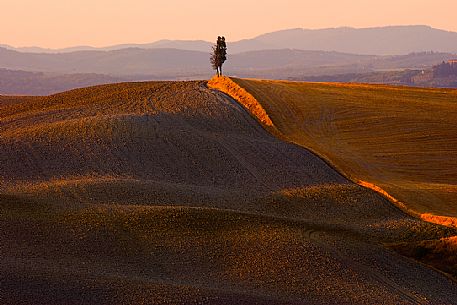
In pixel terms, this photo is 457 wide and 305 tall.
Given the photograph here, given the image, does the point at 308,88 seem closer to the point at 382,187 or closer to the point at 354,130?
the point at 354,130

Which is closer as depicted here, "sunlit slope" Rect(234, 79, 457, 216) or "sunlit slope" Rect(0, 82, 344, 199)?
"sunlit slope" Rect(0, 82, 344, 199)

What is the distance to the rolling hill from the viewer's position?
28.5 m

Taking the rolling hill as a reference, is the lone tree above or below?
above

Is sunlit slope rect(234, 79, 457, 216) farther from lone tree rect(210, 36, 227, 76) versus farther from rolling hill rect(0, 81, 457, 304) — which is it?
lone tree rect(210, 36, 227, 76)

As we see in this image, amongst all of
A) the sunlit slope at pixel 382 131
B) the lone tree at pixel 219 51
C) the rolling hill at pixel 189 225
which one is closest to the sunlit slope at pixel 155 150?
the rolling hill at pixel 189 225

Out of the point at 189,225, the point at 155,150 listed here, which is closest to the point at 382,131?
the point at 155,150

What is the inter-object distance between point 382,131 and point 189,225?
4053cm

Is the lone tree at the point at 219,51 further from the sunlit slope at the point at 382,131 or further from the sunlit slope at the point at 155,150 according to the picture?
the sunlit slope at the point at 155,150

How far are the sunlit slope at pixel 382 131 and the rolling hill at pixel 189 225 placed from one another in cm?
422

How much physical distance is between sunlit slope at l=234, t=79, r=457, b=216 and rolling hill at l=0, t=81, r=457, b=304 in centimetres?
422

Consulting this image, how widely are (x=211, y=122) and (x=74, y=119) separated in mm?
16184

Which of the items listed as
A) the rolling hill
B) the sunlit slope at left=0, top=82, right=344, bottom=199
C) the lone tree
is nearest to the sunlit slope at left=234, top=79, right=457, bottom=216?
the rolling hill

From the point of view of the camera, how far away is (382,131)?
229 feet

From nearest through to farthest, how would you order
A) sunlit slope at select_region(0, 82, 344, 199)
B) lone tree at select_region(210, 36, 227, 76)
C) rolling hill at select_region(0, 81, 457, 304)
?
rolling hill at select_region(0, 81, 457, 304) < sunlit slope at select_region(0, 82, 344, 199) < lone tree at select_region(210, 36, 227, 76)
